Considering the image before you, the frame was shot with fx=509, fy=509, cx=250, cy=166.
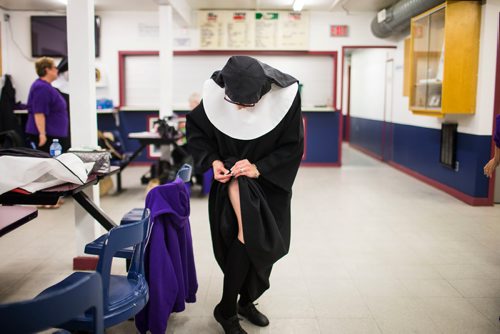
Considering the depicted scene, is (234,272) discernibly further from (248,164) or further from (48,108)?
(48,108)

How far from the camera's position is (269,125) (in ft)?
7.94

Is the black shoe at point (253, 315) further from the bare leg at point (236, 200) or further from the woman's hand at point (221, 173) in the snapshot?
the woman's hand at point (221, 173)

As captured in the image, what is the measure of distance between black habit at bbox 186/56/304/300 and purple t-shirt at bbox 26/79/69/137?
10.3 ft

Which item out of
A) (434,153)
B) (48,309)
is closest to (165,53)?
(434,153)

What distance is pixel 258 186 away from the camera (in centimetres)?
248

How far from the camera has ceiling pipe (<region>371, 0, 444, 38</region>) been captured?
6319 mm

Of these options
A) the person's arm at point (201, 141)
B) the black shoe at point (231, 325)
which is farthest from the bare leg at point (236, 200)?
the black shoe at point (231, 325)


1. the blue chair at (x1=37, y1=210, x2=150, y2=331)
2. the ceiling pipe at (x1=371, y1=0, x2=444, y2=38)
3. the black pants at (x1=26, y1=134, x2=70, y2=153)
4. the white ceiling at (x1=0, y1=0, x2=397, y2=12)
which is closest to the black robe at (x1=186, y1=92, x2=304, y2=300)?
the blue chair at (x1=37, y1=210, x2=150, y2=331)

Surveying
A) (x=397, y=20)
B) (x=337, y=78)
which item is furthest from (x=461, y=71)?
(x=337, y=78)

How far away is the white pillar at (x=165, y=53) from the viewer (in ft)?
20.6

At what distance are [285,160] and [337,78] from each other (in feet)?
21.8

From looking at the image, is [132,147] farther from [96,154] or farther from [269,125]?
[269,125]

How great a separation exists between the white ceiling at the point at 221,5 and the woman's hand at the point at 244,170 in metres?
5.79

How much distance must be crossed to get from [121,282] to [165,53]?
462 centimetres
